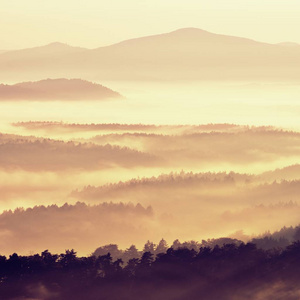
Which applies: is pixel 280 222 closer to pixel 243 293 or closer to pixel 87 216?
pixel 87 216

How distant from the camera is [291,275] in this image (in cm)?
8119

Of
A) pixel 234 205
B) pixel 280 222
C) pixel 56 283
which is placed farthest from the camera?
pixel 234 205

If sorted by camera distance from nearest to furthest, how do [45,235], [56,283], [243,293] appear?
[243,293], [56,283], [45,235]

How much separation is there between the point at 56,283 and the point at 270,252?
1017 inches

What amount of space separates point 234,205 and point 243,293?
10601 centimetres

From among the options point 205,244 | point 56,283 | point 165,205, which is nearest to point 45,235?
point 165,205

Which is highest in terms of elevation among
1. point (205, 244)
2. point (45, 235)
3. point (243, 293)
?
point (45, 235)

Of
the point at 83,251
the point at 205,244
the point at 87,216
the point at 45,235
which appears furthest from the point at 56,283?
the point at 87,216

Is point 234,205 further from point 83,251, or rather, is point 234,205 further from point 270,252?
point 270,252

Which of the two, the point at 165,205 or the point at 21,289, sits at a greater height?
the point at 165,205

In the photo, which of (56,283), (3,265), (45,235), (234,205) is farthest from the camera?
(234,205)

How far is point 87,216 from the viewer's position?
172 m

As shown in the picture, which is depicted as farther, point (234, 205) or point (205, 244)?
point (234, 205)

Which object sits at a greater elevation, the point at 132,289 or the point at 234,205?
the point at 234,205
